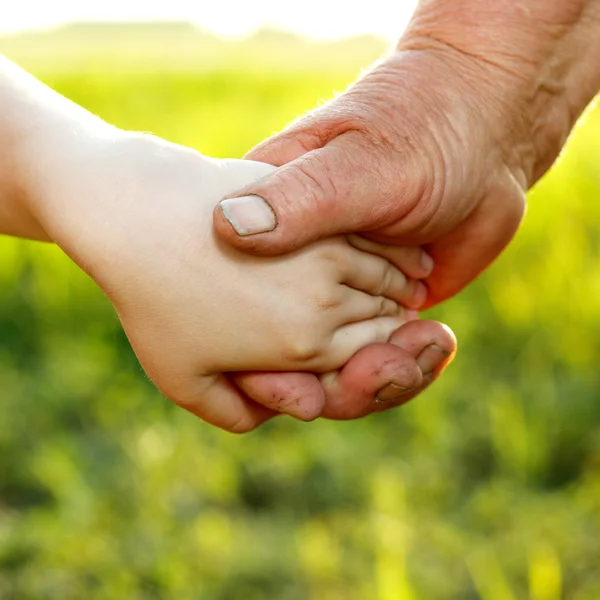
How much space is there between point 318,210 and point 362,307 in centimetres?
26

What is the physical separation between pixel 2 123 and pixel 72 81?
18.2 feet

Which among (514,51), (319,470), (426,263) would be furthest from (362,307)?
(319,470)

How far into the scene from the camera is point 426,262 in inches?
58.1

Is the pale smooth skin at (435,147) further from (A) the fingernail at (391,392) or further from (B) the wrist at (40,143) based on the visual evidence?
(B) the wrist at (40,143)

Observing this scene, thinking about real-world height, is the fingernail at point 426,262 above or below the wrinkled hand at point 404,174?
below

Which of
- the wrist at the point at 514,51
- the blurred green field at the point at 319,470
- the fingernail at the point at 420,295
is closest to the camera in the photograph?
the wrist at the point at 514,51

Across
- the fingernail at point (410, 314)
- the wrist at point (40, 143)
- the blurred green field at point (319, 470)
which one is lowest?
the blurred green field at point (319, 470)

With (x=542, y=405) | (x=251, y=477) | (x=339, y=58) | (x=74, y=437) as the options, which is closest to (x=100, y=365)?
(x=74, y=437)

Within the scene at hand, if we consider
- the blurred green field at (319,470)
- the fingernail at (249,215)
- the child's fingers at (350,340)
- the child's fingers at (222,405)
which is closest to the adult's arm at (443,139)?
the fingernail at (249,215)

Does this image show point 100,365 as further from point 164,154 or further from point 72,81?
point 72,81

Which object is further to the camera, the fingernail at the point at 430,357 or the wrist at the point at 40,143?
the fingernail at the point at 430,357

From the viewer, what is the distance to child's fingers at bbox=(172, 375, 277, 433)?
132cm

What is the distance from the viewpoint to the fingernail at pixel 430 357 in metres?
1.35

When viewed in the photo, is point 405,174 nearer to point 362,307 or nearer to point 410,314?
point 362,307
